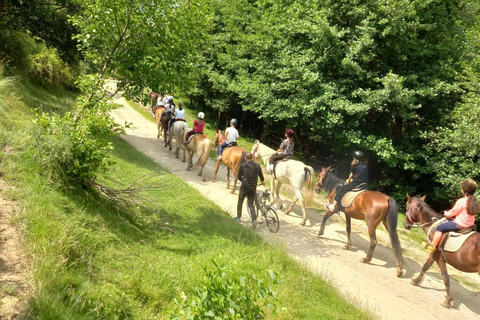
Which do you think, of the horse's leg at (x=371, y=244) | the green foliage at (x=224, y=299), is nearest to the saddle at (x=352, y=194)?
the horse's leg at (x=371, y=244)

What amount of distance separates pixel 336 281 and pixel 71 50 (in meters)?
14.2

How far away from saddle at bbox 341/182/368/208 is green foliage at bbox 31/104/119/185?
721 cm

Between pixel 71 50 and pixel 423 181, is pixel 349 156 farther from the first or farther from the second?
pixel 71 50

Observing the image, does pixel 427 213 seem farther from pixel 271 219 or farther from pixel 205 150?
pixel 205 150

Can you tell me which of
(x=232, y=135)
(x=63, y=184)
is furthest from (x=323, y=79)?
(x=63, y=184)

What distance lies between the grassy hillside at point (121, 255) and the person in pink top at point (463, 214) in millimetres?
3481

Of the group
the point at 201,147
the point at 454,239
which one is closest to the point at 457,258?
the point at 454,239

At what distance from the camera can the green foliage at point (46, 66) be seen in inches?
540

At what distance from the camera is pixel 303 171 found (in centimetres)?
1116

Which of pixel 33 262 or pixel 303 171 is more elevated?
pixel 303 171

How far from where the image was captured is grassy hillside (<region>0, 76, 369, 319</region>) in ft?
13.0

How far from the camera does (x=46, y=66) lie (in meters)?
14.3

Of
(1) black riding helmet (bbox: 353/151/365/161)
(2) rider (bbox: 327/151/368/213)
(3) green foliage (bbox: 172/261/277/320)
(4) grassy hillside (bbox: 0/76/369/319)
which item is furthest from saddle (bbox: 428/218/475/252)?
(3) green foliage (bbox: 172/261/277/320)

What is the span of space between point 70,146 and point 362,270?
7881mm
